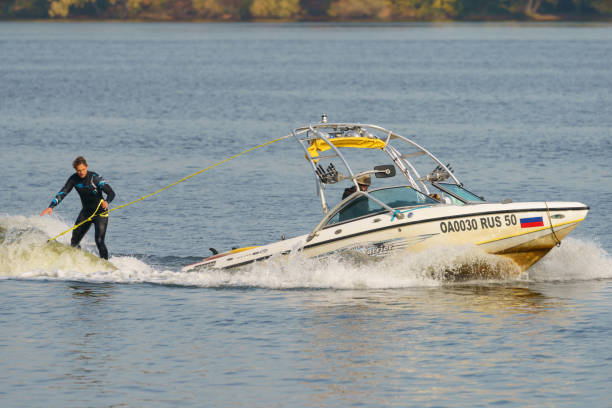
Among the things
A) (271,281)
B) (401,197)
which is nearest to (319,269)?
(271,281)

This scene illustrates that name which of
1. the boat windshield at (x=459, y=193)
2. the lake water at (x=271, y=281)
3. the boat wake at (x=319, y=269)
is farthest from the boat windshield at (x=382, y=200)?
the lake water at (x=271, y=281)

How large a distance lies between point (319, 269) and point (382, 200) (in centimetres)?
171

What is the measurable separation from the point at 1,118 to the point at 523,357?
44.7 m

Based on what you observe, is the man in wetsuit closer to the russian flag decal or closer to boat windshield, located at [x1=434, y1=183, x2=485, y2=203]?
boat windshield, located at [x1=434, y1=183, x2=485, y2=203]

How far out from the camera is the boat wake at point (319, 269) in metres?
19.2

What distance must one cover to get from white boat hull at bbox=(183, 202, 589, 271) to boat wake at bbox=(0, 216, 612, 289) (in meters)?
0.23

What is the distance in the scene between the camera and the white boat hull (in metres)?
18.4

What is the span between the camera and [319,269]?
766 inches

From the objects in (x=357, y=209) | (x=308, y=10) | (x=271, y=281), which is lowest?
(x=308, y=10)

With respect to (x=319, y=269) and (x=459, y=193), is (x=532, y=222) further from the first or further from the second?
(x=319, y=269)

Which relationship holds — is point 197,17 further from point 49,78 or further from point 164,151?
point 164,151

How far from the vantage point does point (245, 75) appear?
89188 mm

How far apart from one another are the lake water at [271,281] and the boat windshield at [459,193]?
116 centimetres

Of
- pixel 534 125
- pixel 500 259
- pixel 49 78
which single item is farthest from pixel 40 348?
pixel 49 78
